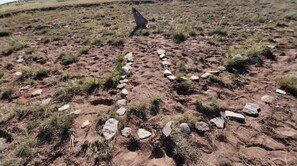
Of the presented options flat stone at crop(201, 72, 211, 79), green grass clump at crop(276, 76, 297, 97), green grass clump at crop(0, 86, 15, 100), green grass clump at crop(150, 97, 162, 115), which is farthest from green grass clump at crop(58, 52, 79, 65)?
green grass clump at crop(276, 76, 297, 97)

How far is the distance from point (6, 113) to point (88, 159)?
2.57 metres

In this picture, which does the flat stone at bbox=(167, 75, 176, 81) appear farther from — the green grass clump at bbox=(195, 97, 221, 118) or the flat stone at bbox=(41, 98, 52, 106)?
the flat stone at bbox=(41, 98, 52, 106)

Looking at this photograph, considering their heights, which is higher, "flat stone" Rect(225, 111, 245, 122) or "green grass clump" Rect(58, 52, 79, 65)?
"flat stone" Rect(225, 111, 245, 122)

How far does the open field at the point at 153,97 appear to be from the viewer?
4.08m

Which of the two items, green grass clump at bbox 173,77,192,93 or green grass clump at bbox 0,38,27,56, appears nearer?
green grass clump at bbox 173,77,192,93

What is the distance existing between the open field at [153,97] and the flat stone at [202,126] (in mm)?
59

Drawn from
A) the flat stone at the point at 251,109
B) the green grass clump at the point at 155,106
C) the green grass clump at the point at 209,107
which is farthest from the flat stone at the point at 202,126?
the flat stone at the point at 251,109

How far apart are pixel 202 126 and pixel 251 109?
1223 millimetres

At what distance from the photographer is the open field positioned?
4082 mm

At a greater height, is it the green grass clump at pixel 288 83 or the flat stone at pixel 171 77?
the green grass clump at pixel 288 83

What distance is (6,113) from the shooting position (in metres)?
5.31

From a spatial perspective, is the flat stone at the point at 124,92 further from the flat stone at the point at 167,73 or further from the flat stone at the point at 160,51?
the flat stone at the point at 160,51

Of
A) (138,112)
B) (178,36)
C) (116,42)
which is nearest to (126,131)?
(138,112)

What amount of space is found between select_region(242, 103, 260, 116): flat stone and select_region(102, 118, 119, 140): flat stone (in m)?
2.62
